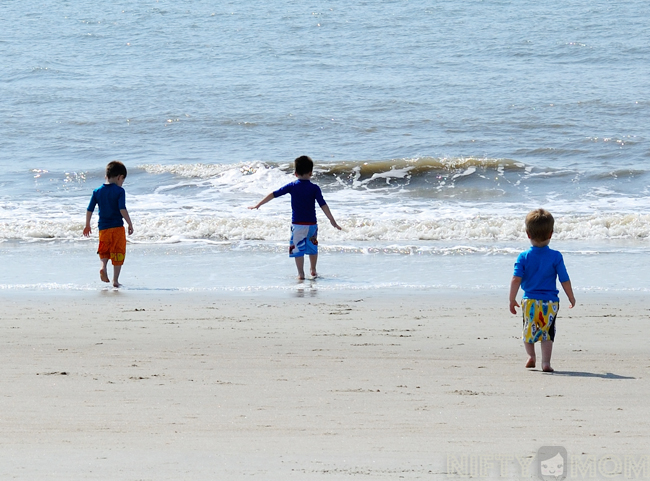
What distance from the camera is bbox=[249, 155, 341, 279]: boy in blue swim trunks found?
7.81 metres

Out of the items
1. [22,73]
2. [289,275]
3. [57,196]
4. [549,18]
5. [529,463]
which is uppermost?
[549,18]

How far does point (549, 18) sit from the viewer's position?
97.5 ft

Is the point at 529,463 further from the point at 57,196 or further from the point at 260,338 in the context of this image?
the point at 57,196

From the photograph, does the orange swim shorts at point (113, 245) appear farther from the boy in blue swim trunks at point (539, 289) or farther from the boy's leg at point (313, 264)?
the boy in blue swim trunks at point (539, 289)

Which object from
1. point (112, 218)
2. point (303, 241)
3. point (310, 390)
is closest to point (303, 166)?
point (303, 241)

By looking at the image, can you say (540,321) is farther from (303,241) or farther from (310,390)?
(303,241)

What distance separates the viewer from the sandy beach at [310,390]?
2.94 metres

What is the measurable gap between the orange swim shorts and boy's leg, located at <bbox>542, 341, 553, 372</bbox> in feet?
14.7

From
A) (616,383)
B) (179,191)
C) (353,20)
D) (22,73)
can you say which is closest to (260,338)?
(616,383)

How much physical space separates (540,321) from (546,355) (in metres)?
0.20

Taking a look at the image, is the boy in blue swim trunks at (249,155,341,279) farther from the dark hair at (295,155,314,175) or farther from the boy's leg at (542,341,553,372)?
the boy's leg at (542,341,553,372)

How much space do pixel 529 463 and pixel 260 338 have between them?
2664 millimetres

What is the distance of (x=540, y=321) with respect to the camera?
14.7ft

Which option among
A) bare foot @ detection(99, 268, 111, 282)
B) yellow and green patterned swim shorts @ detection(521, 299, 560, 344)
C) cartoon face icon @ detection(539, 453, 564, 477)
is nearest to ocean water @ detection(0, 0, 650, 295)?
bare foot @ detection(99, 268, 111, 282)
